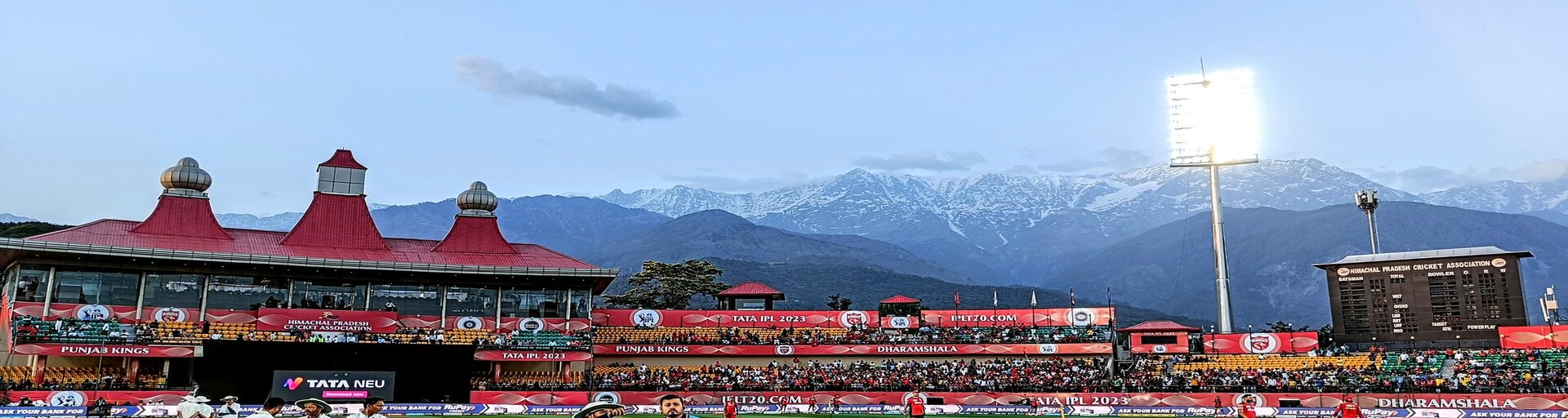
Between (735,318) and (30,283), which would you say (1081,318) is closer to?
(735,318)

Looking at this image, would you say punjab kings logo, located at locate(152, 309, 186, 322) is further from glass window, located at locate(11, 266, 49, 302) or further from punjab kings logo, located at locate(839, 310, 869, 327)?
punjab kings logo, located at locate(839, 310, 869, 327)

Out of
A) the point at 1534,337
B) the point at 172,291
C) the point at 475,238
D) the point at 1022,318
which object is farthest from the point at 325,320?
the point at 1534,337

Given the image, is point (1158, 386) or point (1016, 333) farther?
point (1016, 333)

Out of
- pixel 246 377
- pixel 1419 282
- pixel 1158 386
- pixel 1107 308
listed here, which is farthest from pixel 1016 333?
pixel 246 377

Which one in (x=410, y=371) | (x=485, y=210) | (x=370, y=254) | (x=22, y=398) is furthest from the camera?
(x=485, y=210)

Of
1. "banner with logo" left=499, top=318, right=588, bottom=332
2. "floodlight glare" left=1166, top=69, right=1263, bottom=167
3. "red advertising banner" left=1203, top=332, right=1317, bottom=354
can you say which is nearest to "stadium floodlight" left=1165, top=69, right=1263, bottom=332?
"floodlight glare" left=1166, top=69, right=1263, bottom=167

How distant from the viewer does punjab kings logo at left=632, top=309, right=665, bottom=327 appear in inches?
2608

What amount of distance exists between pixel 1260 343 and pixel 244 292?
6027 cm

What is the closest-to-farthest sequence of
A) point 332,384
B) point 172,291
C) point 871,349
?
point 332,384 < point 172,291 < point 871,349

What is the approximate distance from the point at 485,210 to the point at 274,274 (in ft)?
48.6

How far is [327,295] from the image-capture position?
199 feet

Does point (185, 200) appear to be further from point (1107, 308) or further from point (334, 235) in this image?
point (1107, 308)

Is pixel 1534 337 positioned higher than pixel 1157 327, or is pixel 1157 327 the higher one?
pixel 1157 327

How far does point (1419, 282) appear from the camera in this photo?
56.7m
